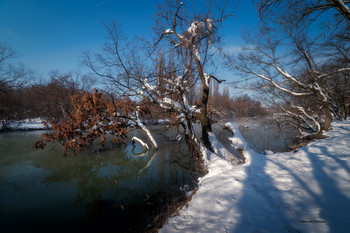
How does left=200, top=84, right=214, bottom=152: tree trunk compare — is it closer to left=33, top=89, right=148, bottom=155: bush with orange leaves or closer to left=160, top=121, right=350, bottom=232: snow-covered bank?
left=160, top=121, right=350, bottom=232: snow-covered bank

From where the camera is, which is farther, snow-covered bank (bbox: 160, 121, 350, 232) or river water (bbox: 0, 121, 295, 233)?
river water (bbox: 0, 121, 295, 233)

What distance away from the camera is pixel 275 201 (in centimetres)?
230

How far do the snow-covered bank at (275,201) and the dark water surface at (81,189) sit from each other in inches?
76.8

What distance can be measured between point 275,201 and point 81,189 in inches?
220

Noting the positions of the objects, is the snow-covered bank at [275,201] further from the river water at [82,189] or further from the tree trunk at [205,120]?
the tree trunk at [205,120]

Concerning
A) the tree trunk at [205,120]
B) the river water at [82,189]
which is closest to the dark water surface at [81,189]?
the river water at [82,189]

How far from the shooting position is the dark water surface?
3.61 metres

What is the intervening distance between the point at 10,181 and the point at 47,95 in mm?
24267

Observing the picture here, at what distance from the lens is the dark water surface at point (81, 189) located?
3.61 metres

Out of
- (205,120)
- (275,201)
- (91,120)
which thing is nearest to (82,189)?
(91,120)

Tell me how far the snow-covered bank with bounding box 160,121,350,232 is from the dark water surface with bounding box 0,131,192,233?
6.40 feet

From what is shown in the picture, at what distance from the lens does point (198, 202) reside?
2.50 meters

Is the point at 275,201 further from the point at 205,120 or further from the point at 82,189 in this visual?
the point at 82,189

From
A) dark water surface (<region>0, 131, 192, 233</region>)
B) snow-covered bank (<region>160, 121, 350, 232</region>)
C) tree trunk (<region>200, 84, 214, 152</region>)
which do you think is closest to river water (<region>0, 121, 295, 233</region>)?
dark water surface (<region>0, 131, 192, 233</region>)
